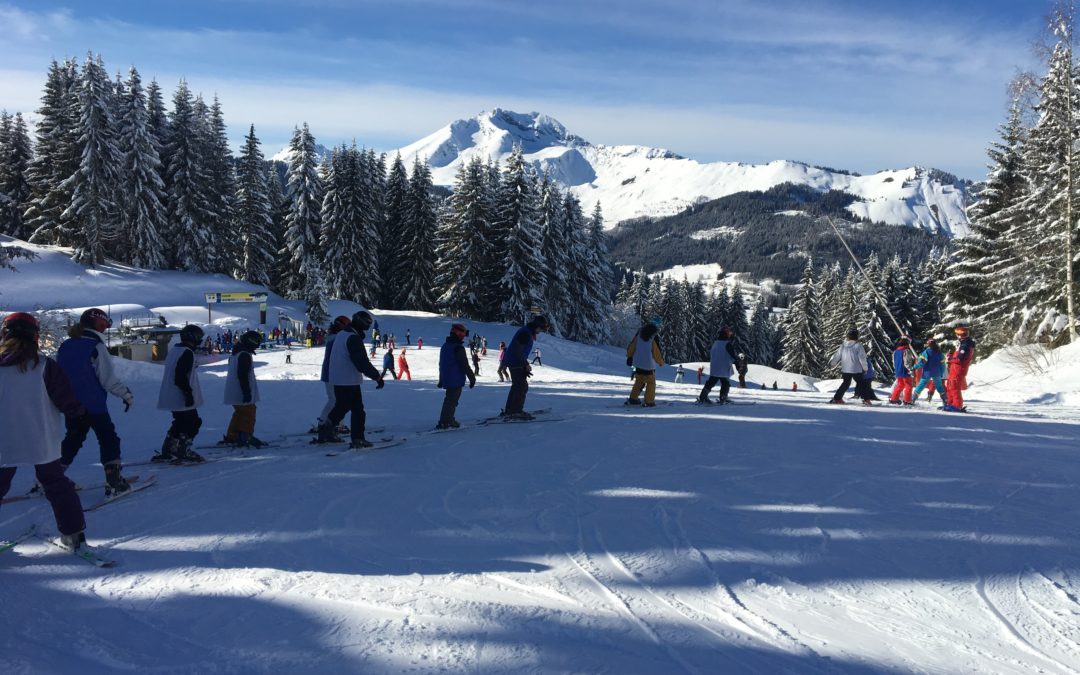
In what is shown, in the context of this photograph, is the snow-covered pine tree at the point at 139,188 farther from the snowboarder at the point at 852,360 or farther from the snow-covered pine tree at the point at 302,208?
the snowboarder at the point at 852,360

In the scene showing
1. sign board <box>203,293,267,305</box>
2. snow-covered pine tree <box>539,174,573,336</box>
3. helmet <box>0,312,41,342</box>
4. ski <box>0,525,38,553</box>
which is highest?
snow-covered pine tree <box>539,174,573,336</box>

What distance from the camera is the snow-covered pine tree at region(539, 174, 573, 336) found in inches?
1774

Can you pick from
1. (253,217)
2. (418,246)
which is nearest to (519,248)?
(418,246)

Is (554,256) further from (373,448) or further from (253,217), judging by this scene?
(373,448)

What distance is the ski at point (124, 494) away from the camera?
609cm

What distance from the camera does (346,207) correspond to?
47.7 m

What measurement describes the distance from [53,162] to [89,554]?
170ft

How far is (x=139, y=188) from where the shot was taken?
142ft

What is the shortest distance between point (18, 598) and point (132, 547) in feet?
3.05

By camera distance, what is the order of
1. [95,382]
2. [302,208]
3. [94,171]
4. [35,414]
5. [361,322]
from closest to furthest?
[35,414] → [95,382] → [361,322] → [94,171] → [302,208]

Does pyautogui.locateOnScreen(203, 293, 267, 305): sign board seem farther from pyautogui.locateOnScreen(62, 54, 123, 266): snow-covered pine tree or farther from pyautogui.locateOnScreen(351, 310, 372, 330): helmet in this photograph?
pyautogui.locateOnScreen(351, 310, 372, 330): helmet

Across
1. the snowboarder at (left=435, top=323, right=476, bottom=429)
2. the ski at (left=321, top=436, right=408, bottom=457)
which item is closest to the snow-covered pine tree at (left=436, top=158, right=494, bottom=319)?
the snowboarder at (left=435, top=323, right=476, bottom=429)

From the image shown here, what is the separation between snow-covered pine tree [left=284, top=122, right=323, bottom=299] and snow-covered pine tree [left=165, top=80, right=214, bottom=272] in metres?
6.04

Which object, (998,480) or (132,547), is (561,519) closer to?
(132,547)
